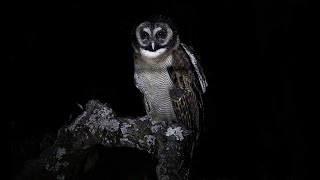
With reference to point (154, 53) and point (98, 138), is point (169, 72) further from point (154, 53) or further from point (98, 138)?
point (98, 138)

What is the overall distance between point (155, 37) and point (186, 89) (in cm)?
43

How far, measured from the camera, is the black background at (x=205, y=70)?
12.7 ft

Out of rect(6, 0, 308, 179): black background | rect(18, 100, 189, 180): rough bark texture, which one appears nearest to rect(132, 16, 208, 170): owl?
rect(18, 100, 189, 180): rough bark texture

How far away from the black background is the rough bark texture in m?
1.58

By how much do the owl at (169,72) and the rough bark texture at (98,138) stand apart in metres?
0.62

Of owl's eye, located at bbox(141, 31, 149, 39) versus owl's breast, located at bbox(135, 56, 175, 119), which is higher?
owl's eye, located at bbox(141, 31, 149, 39)

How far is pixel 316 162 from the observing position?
413 cm

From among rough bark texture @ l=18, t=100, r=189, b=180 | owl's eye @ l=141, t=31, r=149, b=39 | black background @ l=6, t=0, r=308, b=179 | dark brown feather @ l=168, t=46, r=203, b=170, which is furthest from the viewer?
Result: black background @ l=6, t=0, r=308, b=179

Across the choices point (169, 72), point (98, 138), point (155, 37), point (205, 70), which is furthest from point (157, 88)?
point (205, 70)

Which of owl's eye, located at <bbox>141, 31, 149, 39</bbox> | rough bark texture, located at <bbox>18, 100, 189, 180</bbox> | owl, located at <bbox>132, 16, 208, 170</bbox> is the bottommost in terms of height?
rough bark texture, located at <bbox>18, 100, 189, 180</bbox>

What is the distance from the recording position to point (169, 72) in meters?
2.83

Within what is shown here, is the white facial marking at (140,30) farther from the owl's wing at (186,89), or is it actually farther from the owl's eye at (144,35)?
the owl's wing at (186,89)

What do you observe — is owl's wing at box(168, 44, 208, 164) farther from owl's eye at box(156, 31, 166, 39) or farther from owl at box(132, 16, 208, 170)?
owl's eye at box(156, 31, 166, 39)

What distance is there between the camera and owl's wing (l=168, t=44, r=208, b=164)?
9.23ft
